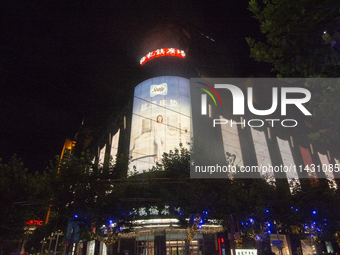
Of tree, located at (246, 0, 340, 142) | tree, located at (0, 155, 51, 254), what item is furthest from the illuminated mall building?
tree, located at (246, 0, 340, 142)

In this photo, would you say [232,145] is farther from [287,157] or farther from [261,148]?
[287,157]

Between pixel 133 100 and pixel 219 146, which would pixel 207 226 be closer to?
pixel 219 146

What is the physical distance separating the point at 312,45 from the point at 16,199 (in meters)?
22.6

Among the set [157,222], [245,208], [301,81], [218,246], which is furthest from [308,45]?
[218,246]

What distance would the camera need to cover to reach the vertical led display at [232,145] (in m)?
42.9

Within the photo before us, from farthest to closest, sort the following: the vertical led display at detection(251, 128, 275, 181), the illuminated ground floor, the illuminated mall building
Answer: the vertical led display at detection(251, 128, 275, 181), the illuminated mall building, the illuminated ground floor

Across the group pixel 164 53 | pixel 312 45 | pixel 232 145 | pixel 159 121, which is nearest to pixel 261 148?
pixel 232 145

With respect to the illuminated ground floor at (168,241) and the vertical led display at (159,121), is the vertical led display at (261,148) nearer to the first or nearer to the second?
the vertical led display at (159,121)

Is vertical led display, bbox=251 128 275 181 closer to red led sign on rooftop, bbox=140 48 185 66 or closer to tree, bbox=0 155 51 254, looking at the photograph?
red led sign on rooftop, bbox=140 48 185 66

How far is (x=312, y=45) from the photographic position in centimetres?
647

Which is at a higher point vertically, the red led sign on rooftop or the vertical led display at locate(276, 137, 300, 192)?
the red led sign on rooftop
